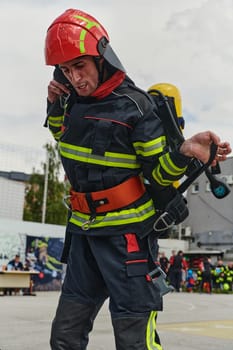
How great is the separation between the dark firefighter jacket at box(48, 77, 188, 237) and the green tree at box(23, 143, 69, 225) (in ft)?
131

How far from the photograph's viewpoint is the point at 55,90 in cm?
297

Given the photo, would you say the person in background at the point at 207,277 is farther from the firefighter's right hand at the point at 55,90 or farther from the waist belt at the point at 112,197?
the waist belt at the point at 112,197

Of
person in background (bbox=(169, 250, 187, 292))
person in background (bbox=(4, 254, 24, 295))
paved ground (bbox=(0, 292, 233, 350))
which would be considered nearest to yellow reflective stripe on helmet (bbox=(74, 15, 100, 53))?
paved ground (bbox=(0, 292, 233, 350))

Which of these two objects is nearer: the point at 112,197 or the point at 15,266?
the point at 112,197

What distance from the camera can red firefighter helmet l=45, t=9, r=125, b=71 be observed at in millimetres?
2652

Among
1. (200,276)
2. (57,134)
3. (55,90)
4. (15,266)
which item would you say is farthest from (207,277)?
(55,90)

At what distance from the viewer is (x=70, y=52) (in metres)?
2.65

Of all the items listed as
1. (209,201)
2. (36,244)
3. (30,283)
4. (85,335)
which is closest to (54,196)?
(209,201)

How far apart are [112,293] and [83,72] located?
1046 millimetres

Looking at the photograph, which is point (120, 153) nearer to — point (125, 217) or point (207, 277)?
point (125, 217)

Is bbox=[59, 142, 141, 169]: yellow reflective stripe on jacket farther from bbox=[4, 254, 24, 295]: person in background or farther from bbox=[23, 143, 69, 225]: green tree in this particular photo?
bbox=[23, 143, 69, 225]: green tree

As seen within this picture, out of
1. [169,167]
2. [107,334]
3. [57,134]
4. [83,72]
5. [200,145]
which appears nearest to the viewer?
[200,145]

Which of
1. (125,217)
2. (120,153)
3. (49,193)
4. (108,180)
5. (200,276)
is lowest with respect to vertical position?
(200,276)

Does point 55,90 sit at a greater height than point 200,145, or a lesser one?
greater
